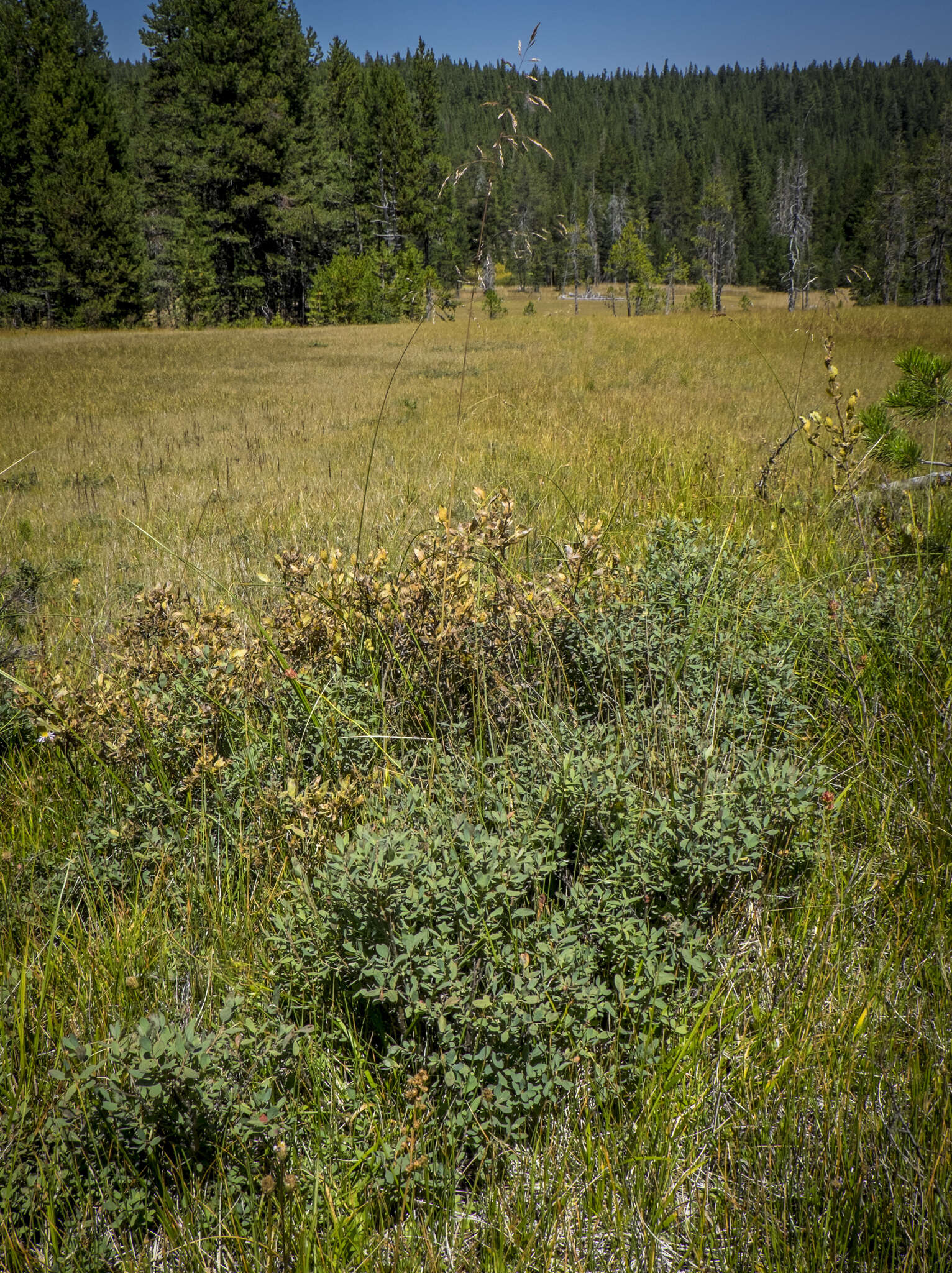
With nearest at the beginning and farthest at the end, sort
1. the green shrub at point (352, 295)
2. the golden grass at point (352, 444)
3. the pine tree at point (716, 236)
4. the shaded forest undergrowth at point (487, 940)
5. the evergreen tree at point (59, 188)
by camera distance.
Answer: the shaded forest undergrowth at point (487, 940) → the golden grass at point (352, 444) → the evergreen tree at point (59, 188) → the green shrub at point (352, 295) → the pine tree at point (716, 236)

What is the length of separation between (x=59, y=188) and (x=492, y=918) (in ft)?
153

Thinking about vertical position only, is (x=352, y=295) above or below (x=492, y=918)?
above

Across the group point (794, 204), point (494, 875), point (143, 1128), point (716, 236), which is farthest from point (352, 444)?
point (716, 236)

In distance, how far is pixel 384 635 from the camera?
2.35 meters

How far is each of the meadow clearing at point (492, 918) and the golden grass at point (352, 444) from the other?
0.80m

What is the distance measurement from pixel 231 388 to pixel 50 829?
12466mm

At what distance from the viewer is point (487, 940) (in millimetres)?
1356

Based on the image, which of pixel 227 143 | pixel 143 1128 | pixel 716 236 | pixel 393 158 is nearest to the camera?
pixel 143 1128

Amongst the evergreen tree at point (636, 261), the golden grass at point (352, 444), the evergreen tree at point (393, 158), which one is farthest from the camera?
the evergreen tree at point (636, 261)

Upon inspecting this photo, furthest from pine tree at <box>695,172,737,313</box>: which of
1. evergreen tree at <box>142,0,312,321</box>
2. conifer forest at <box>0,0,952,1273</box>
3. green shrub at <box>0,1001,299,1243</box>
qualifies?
green shrub at <box>0,1001,299,1243</box>

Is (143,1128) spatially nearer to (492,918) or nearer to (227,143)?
(492,918)

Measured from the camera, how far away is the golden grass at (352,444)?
4613mm

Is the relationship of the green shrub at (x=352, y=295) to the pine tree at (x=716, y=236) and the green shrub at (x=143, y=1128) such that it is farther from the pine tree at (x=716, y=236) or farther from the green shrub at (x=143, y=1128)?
the green shrub at (x=143, y=1128)

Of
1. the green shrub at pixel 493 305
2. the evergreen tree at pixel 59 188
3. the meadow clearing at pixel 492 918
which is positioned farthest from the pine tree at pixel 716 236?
the meadow clearing at pixel 492 918
